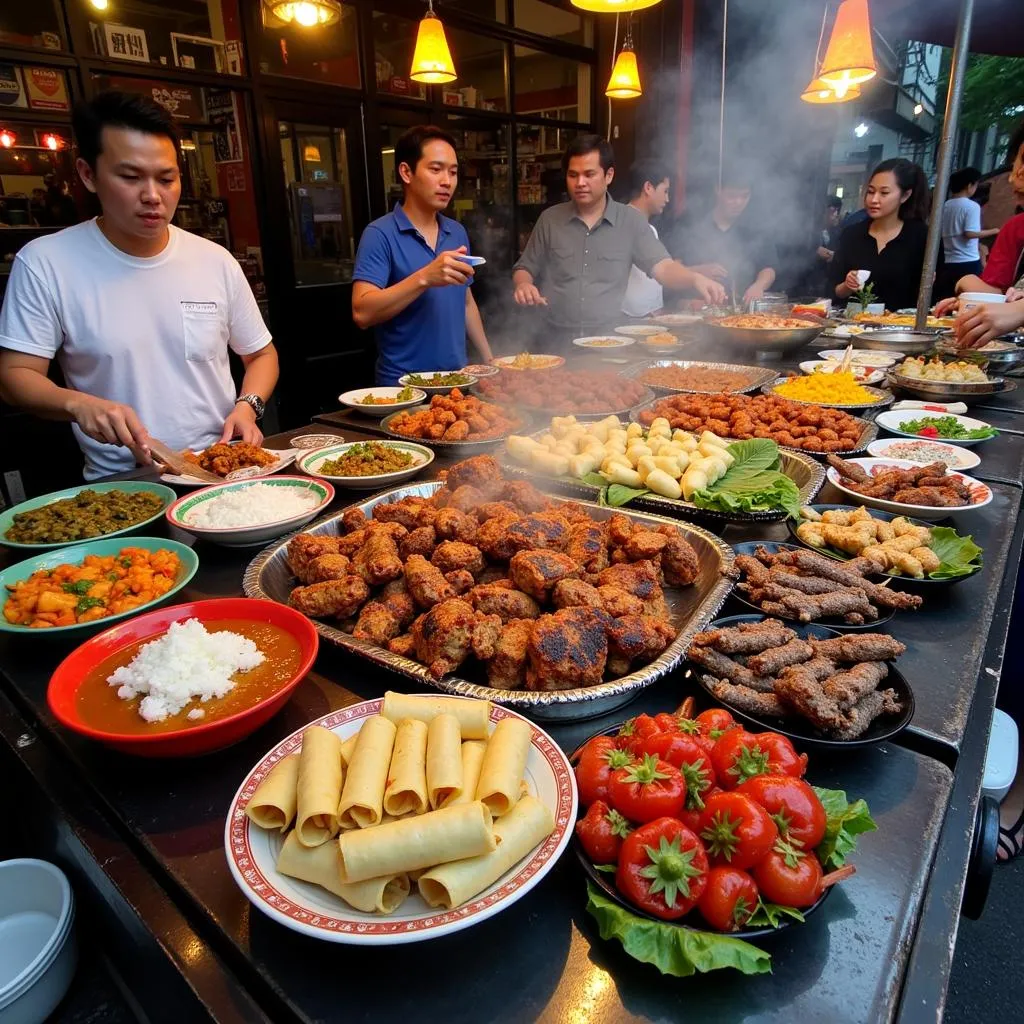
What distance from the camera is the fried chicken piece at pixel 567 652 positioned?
4.59ft

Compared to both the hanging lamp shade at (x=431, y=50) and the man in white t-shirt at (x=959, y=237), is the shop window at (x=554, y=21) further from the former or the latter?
the man in white t-shirt at (x=959, y=237)

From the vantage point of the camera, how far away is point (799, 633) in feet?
5.42

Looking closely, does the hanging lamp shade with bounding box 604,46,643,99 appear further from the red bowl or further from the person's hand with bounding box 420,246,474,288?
the red bowl

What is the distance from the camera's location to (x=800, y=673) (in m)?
1.37

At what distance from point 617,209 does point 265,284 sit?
3499 millimetres

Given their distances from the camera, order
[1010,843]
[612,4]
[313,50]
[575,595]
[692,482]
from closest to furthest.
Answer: [575,595], [692,482], [1010,843], [612,4], [313,50]

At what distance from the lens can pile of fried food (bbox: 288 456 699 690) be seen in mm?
1471

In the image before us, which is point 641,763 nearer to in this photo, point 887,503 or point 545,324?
point 887,503

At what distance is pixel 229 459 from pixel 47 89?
14.2 feet

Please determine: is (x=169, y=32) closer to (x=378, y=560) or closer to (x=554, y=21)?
(x=554, y=21)

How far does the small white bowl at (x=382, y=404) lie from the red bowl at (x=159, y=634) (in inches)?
80.5

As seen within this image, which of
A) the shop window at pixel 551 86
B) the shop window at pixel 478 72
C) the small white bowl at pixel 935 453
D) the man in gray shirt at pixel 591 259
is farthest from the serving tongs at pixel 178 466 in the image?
the shop window at pixel 551 86

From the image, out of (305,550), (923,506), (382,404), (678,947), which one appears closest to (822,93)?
(382,404)

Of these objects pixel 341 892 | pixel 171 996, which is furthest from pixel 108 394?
pixel 341 892
